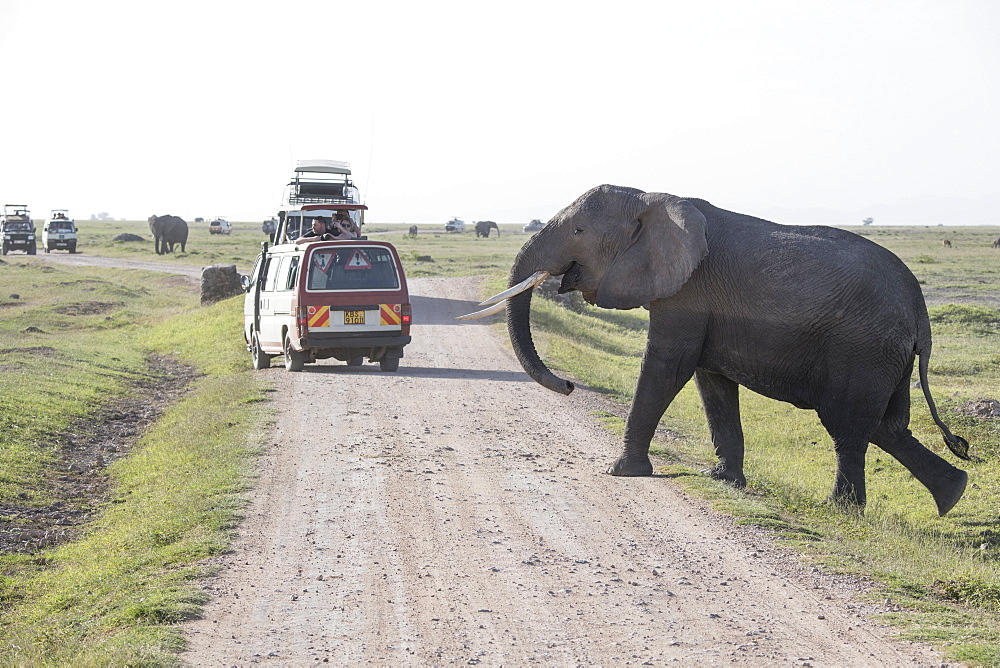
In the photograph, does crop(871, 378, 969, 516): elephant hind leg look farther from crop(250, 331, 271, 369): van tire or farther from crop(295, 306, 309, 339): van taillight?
crop(250, 331, 271, 369): van tire

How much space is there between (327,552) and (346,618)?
1.52 meters

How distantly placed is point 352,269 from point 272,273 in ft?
7.66

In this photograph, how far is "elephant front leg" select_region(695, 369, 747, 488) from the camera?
1120cm

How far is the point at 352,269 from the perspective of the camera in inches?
677

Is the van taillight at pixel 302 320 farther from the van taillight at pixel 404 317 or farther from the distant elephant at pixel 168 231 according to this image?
the distant elephant at pixel 168 231

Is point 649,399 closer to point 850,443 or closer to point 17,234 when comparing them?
point 850,443

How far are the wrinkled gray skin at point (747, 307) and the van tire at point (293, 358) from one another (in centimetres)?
756

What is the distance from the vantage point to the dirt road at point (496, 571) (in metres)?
6.25

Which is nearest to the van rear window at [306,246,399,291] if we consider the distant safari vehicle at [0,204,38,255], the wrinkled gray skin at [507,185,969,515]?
the wrinkled gray skin at [507,185,969,515]

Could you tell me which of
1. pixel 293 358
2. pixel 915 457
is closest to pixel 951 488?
pixel 915 457

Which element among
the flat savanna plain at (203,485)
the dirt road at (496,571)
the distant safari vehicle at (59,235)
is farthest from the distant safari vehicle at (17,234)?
the dirt road at (496,571)

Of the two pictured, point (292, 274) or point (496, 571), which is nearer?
point (496, 571)

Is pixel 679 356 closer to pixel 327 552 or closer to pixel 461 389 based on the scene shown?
→ pixel 327 552

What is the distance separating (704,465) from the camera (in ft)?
40.9
